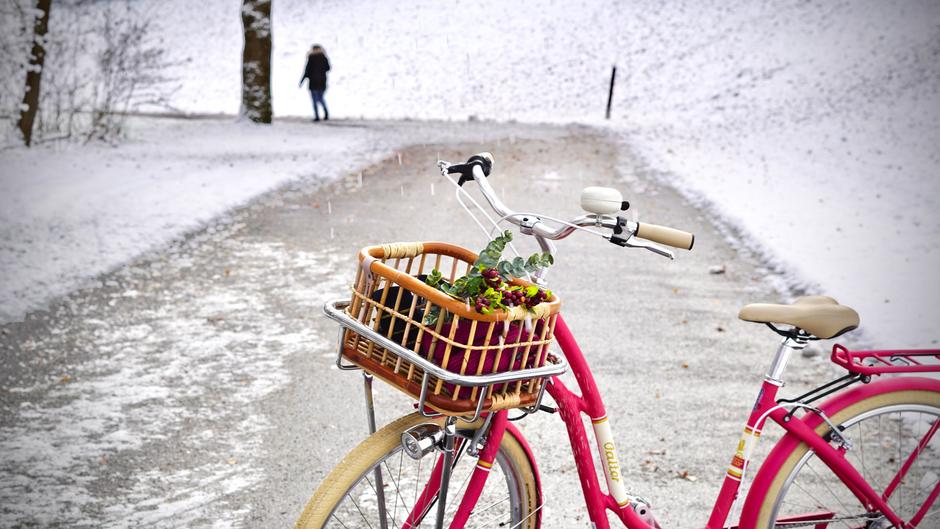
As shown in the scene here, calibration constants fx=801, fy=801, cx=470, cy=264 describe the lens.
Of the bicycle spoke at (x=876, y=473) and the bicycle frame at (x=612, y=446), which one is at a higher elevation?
the bicycle frame at (x=612, y=446)

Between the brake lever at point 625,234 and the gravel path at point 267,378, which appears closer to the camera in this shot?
the brake lever at point 625,234

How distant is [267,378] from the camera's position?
517 centimetres

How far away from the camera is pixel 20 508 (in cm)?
364

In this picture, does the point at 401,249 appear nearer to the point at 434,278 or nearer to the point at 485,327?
the point at 434,278

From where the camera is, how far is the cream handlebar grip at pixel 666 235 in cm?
229

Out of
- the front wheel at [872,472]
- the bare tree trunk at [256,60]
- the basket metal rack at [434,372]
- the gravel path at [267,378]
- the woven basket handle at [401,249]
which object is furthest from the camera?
the bare tree trunk at [256,60]

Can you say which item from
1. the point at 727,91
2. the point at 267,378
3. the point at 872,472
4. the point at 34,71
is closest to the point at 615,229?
the point at 872,472

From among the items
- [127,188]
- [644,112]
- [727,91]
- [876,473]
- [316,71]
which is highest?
[727,91]

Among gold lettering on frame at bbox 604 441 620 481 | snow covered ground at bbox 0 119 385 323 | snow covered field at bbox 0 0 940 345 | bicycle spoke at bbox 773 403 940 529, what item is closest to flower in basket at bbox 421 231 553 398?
gold lettering on frame at bbox 604 441 620 481

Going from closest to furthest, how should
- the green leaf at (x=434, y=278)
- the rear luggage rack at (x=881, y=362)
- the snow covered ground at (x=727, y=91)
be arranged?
1. the green leaf at (x=434, y=278)
2. the rear luggage rack at (x=881, y=362)
3. the snow covered ground at (x=727, y=91)

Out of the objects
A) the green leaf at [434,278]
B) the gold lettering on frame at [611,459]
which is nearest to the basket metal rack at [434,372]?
the green leaf at [434,278]

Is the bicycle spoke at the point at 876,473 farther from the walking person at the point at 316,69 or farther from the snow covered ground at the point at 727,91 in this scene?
the walking person at the point at 316,69

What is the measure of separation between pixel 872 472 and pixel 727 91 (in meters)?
19.2

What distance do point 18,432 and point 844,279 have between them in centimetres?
657
